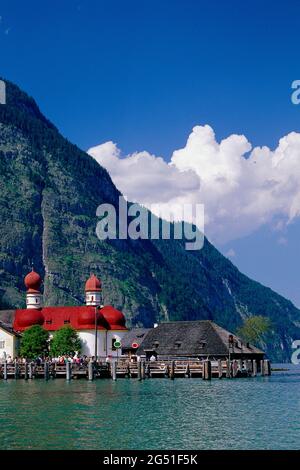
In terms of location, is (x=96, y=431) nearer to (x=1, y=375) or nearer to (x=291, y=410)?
(x=291, y=410)

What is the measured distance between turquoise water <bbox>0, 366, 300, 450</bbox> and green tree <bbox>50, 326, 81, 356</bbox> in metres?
53.2

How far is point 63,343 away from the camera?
136 metres

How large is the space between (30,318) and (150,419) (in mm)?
103498

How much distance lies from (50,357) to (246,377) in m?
37.1

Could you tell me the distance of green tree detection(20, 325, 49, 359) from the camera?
440 ft

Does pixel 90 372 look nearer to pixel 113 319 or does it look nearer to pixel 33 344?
pixel 33 344

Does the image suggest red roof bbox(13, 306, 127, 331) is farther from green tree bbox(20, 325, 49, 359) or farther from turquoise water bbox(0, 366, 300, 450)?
turquoise water bbox(0, 366, 300, 450)

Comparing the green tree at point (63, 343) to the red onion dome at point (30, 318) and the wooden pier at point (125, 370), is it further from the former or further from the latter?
the wooden pier at point (125, 370)

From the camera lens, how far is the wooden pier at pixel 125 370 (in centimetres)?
10562

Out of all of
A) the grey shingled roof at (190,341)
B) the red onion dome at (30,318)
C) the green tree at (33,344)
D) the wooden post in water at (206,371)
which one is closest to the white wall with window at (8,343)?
the green tree at (33,344)

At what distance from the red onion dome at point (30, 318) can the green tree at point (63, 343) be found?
16258 mm

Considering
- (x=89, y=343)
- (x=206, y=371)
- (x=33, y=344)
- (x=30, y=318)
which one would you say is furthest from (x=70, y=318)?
(x=206, y=371)
